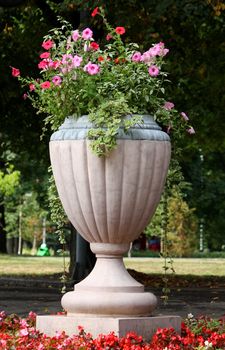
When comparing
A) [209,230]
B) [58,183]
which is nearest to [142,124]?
[58,183]

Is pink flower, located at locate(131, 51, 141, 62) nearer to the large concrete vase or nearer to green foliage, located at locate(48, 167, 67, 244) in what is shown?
the large concrete vase

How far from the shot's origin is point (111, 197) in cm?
847

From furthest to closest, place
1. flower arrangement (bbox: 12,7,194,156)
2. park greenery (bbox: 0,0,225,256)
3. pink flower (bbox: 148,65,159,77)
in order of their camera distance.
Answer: park greenery (bbox: 0,0,225,256) < pink flower (bbox: 148,65,159,77) < flower arrangement (bbox: 12,7,194,156)

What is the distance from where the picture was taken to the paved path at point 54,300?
13.9 m

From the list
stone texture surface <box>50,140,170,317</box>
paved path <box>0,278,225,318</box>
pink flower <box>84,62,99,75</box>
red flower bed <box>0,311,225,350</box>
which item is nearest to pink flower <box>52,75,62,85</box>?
pink flower <box>84,62,99,75</box>

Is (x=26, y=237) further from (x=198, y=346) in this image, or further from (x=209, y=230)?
(x=198, y=346)

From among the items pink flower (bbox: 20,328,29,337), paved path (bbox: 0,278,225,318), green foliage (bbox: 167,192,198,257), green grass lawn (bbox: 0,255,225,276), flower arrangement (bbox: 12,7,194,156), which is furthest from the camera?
green foliage (bbox: 167,192,198,257)

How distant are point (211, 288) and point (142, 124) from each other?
40.6ft

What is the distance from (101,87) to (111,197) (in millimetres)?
922

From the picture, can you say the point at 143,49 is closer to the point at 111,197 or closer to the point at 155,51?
the point at 155,51

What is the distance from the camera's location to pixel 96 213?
8.53 m

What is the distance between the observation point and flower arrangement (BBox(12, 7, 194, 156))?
8.53 meters

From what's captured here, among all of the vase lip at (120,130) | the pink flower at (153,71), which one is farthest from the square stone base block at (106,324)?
the pink flower at (153,71)

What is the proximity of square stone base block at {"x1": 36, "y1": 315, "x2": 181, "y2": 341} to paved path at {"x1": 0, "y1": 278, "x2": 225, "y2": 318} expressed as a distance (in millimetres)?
2767
